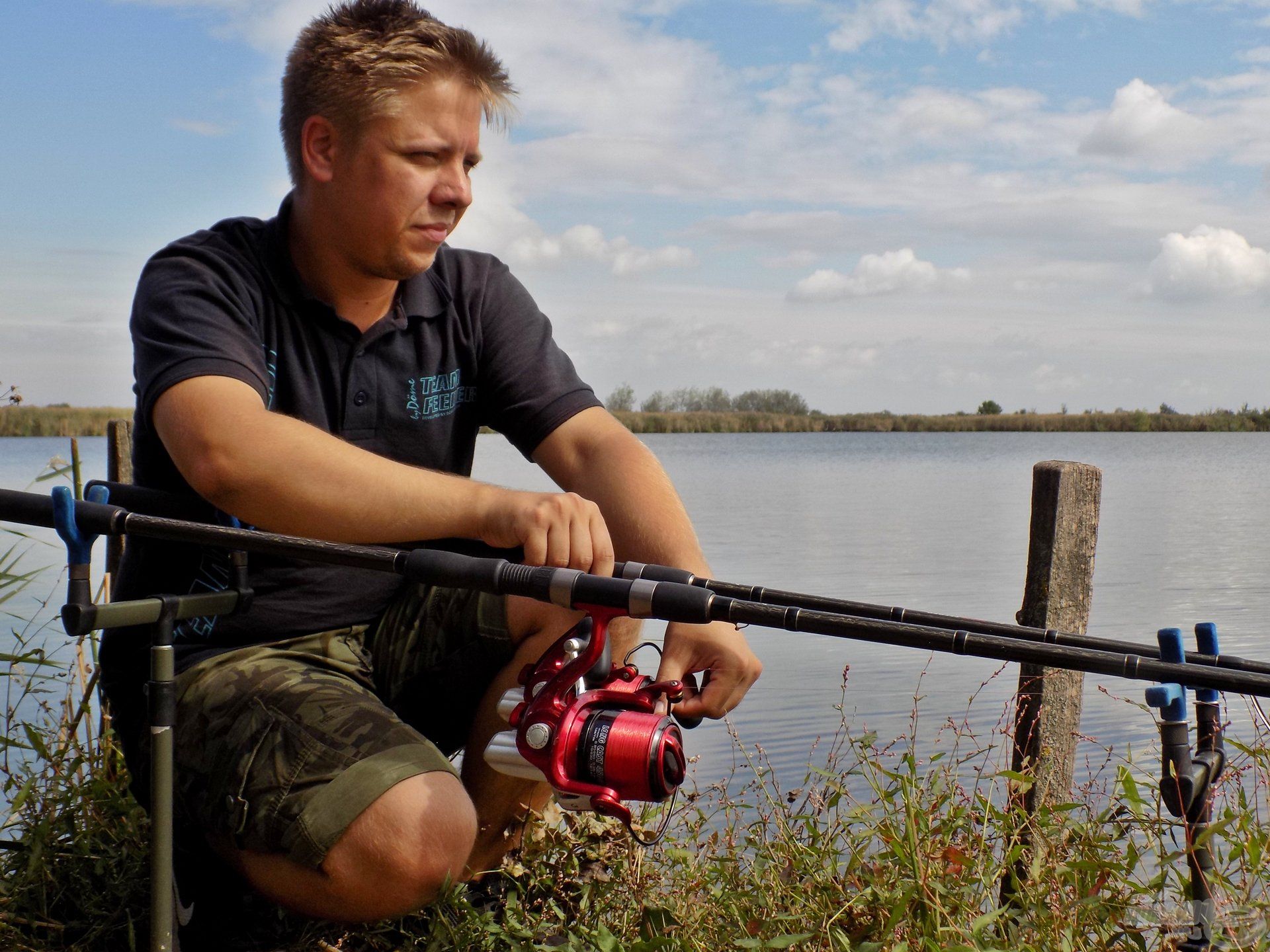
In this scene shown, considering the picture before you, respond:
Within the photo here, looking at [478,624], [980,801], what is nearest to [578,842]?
[478,624]

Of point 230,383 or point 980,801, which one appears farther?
point 980,801

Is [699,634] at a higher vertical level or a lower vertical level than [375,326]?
lower

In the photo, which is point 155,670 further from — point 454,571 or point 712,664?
point 712,664

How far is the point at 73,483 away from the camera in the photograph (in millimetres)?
3984

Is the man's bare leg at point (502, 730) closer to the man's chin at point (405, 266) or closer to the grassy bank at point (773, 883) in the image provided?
the grassy bank at point (773, 883)

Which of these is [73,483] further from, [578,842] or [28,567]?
[28,567]

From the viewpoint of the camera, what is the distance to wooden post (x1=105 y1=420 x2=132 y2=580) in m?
4.53

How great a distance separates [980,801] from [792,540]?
1064 cm

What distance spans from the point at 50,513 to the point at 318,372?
793mm

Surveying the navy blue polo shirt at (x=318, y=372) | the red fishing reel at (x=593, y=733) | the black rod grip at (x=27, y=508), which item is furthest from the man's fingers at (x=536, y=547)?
the black rod grip at (x=27, y=508)

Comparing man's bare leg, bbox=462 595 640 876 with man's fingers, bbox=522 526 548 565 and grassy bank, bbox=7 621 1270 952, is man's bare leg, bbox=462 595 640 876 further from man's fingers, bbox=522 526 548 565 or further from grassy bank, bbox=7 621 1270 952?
man's fingers, bbox=522 526 548 565

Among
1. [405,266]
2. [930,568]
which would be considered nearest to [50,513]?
[405,266]

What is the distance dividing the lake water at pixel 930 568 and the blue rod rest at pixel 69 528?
75.6 inches

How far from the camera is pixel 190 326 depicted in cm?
241
